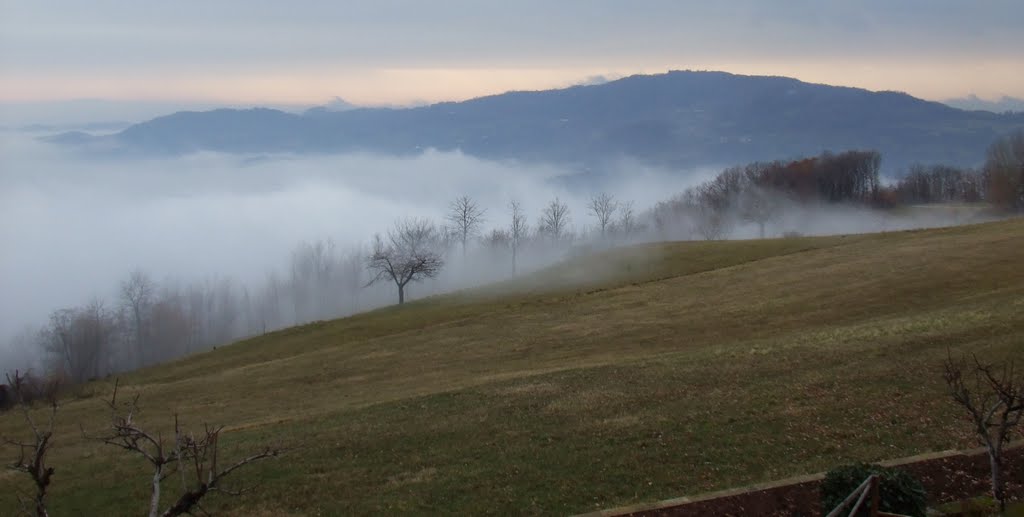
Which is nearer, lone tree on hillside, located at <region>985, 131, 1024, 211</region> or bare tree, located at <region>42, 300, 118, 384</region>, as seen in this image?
lone tree on hillside, located at <region>985, 131, 1024, 211</region>

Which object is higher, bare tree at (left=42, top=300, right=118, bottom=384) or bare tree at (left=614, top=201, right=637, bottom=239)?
bare tree at (left=614, top=201, right=637, bottom=239)

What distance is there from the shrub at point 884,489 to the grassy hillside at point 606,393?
12.9 feet

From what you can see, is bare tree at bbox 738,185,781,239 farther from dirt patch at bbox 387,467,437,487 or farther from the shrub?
the shrub

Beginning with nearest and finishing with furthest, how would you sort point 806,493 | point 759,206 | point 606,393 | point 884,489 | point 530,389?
point 884,489, point 806,493, point 606,393, point 530,389, point 759,206

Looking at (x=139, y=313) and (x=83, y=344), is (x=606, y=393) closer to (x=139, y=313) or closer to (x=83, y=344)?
(x=83, y=344)

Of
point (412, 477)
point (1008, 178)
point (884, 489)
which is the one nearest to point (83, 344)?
point (412, 477)

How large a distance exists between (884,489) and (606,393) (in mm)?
13889

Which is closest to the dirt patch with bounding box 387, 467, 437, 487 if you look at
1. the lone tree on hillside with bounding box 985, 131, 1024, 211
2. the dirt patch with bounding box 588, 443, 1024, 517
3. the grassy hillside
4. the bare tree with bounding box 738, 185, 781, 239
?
the grassy hillside

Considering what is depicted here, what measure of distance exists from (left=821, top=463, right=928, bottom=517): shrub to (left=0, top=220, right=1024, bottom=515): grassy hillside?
3.95m

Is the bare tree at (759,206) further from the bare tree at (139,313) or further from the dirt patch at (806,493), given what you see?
the bare tree at (139,313)

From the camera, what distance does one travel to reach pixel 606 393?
992 inches

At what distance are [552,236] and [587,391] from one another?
452 feet

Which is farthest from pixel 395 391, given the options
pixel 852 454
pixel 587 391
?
pixel 852 454

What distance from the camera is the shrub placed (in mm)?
11531
